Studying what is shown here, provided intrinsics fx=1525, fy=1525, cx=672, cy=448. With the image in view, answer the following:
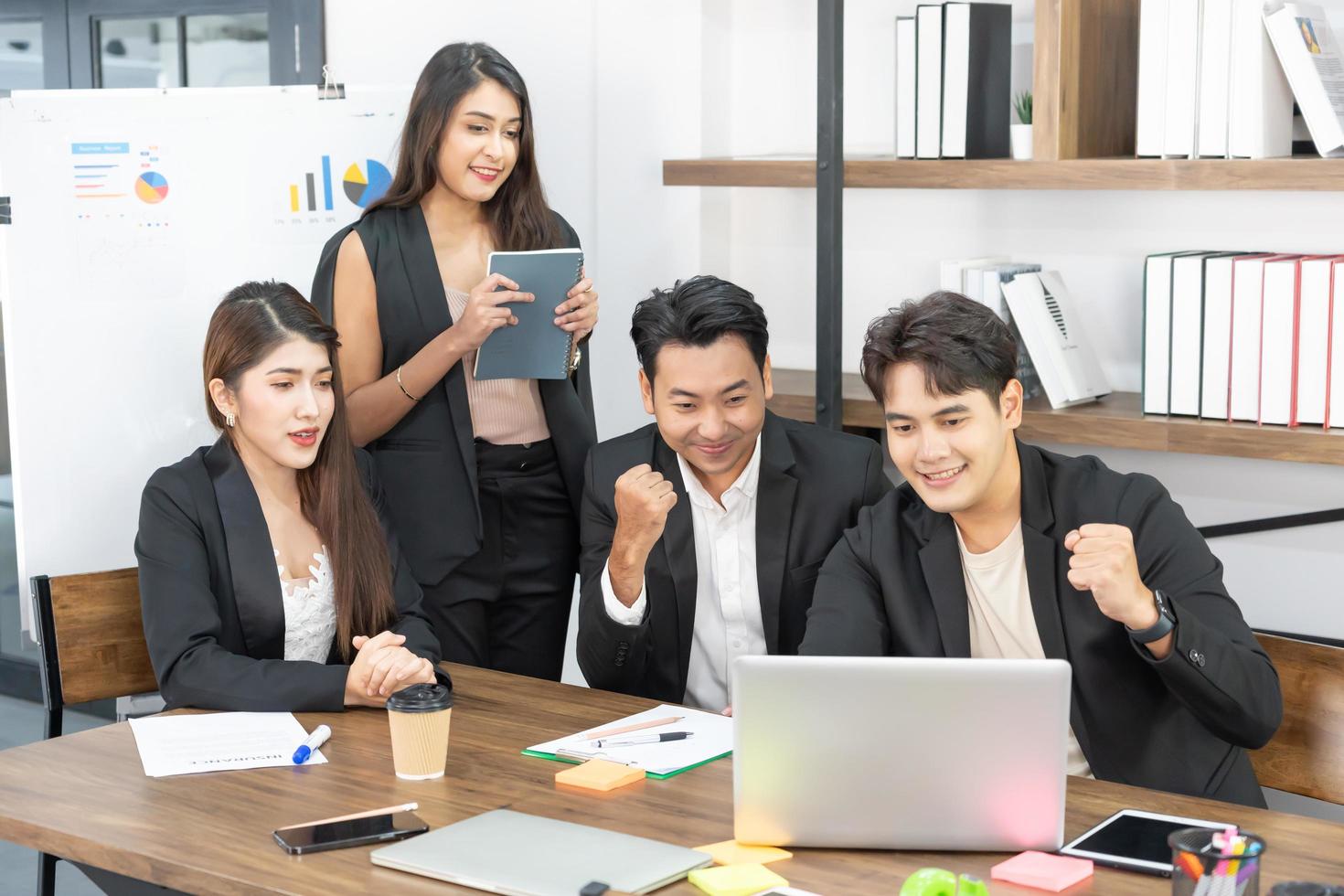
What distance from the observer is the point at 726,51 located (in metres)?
3.58

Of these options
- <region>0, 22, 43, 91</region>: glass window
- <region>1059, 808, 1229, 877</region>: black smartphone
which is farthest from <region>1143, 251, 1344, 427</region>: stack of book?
<region>0, 22, 43, 91</region>: glass window

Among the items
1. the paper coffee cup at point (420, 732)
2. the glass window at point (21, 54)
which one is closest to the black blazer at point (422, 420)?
the paper coffee cup at point (420, 732)

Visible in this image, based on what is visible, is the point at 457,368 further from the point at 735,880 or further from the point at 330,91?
the point at 735,880

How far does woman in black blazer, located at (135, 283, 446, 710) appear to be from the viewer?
2.23 meters

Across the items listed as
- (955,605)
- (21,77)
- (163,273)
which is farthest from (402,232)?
(21,77)

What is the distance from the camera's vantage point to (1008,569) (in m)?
2.09

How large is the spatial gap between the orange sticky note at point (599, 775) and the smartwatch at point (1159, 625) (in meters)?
0.62

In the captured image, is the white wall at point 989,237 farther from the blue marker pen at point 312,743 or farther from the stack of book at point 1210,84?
the blue marker pen at point 312,743

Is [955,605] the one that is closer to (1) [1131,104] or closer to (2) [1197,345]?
(2) [1197,345]

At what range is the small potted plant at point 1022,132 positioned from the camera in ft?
9.56

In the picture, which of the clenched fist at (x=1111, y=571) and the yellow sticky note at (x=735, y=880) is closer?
the yellow sticky note at (x=735, y=880)

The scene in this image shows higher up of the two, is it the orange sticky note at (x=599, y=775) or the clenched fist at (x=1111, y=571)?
the clenched fist at (x=1111, y=571)

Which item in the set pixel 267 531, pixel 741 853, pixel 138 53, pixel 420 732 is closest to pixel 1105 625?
pixel 741 853

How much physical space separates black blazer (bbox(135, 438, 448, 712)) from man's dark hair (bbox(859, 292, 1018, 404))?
2.56ft
